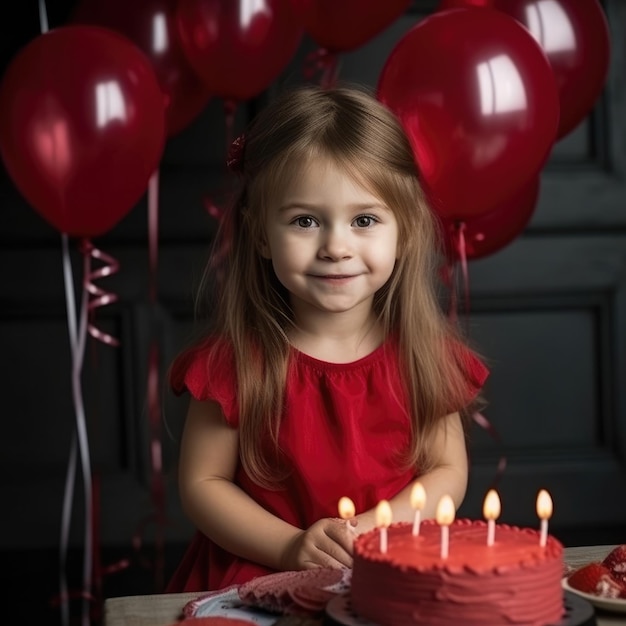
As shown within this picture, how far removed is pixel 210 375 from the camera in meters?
1.52

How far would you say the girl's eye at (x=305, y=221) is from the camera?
144 cm

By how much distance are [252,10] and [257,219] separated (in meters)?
0.84

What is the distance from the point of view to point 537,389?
343 cm

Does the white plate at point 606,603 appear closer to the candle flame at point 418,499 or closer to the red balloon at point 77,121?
the candle flame at point 418,499

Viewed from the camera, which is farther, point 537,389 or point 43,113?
point 537,389

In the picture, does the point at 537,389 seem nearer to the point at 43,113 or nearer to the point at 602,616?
the point at 43,113

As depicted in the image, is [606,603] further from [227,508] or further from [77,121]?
[77,121]

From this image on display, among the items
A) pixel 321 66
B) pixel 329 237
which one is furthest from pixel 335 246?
pixel 321 66

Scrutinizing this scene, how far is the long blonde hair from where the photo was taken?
1.50 m

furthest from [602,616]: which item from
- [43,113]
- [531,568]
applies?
[43,113]

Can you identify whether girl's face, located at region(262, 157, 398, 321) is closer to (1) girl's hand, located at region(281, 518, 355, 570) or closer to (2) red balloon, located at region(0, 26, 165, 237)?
(1) girl's hand, located at region(281, 518, 355, 570)

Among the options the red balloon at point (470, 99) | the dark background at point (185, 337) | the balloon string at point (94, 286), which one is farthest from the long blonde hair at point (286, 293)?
the dark background at point (185, 337)

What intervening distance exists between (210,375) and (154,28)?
1.12 metres

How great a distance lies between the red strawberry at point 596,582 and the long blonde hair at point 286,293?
20.4 inches
